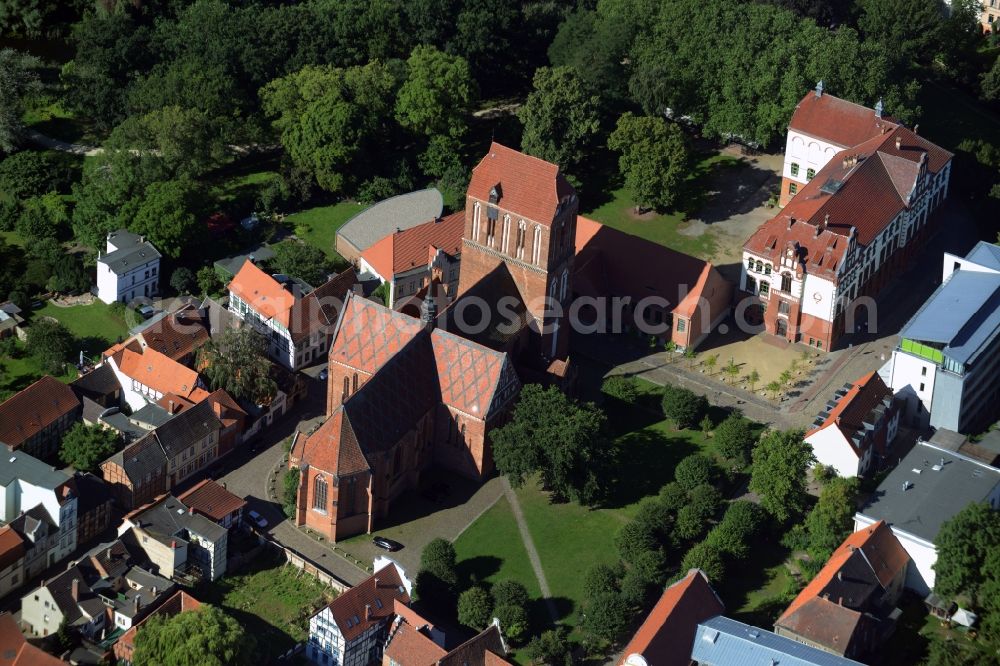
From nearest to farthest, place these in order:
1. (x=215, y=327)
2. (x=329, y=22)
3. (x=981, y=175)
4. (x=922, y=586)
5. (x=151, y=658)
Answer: (x=151, y=658)
(x=922, y=586)
(x=215, y=327)
(x=981, y=175)
(x=329, y=22)

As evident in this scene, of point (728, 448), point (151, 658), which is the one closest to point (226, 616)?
point (151, 658)

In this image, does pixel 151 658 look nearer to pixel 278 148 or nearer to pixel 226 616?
pixel 226 616

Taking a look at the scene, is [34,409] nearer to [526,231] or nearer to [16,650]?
[16,650]

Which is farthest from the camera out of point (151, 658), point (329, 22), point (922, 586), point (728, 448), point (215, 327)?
point (329, 22)

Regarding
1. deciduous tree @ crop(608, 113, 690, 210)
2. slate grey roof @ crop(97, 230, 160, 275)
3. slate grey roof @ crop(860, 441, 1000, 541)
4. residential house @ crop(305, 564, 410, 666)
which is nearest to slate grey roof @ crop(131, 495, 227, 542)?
residential house @ crop(305, 564, 410, 666)

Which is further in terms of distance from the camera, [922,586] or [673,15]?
[673,15]

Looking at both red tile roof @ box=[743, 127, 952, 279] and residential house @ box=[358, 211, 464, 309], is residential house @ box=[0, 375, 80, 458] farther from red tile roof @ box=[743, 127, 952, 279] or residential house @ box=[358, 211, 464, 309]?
red tile roof @ box=[743, 127, 952, 279]
